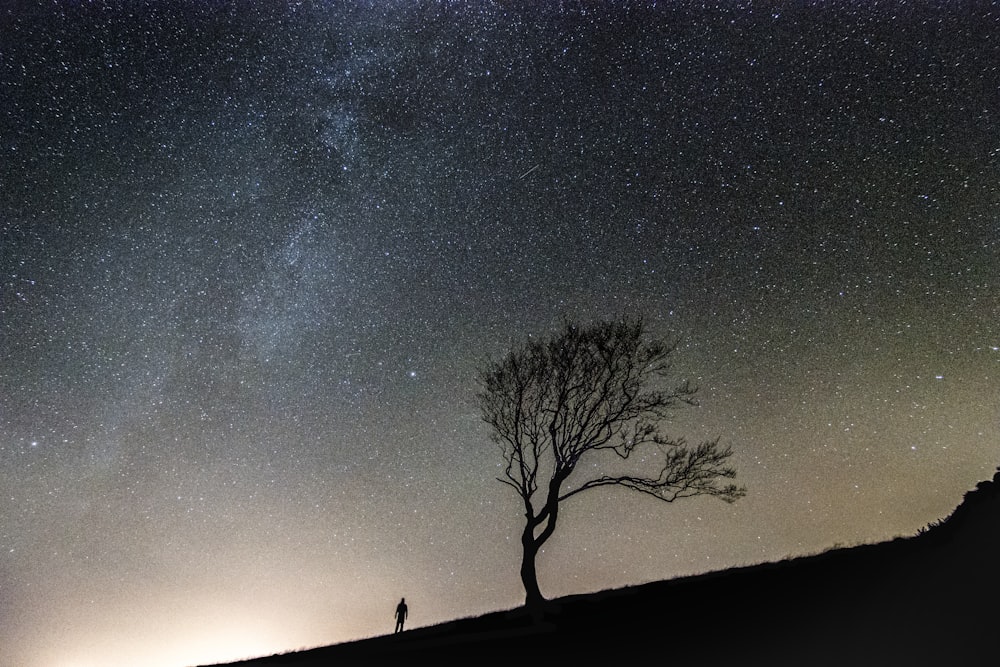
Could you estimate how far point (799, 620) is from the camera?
337 inches

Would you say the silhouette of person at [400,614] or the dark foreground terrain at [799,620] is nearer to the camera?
the dark foreground terrain at [799,620]

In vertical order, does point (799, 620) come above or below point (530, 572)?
below

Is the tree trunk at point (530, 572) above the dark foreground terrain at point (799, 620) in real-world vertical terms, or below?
above

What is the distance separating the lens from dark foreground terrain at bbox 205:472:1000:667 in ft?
22.7

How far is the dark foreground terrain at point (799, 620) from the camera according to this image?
6934mm

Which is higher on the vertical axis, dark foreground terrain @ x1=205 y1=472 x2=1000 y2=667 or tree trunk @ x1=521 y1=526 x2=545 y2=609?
tree trunk @ x1=521 y1=526 x2=545 y2=609

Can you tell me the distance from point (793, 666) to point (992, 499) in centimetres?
743

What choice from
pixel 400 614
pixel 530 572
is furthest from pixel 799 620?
pixel 400 614

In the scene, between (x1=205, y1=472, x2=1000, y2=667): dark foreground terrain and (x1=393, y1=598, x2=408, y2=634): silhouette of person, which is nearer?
(x1=205, y1=472, x2=1000, y2=667): dark foreground terrain

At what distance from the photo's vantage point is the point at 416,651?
11.9 metres

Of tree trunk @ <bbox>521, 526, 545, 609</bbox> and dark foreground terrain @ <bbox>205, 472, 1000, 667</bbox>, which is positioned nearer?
dark foreground terrain @ <bbox>205, 472, 1000, 667</bbox>

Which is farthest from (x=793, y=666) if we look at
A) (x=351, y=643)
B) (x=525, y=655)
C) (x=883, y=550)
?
(x=351, y=643)

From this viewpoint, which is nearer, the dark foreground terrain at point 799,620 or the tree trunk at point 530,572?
the dark foreground terrain at point 799,620

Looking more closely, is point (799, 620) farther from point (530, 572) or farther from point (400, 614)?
point (400, 614)
